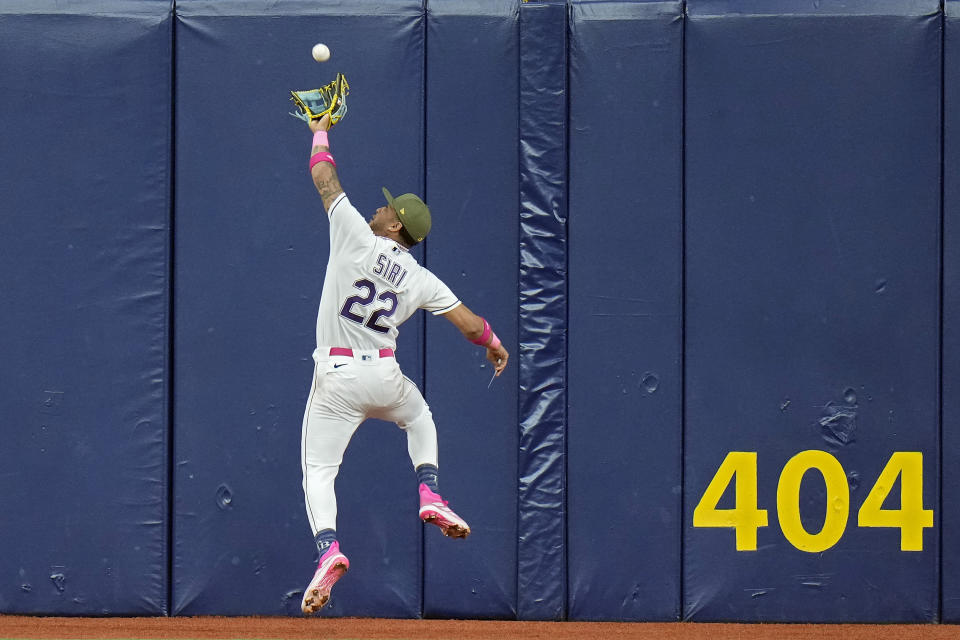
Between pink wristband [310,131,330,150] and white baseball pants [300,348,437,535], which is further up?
pink wristband [310,131,330,150]

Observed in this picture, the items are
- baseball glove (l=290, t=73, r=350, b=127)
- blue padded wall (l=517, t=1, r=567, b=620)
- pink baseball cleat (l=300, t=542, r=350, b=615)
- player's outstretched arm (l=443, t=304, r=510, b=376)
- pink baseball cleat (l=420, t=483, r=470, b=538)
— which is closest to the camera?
pink baseball cleat (l=300, t=542, r=350, b=615)

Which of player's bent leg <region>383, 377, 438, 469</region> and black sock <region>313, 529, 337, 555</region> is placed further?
player's bent leg <region>383, 377, 438, 469</region>

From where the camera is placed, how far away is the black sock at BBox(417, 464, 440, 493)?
6.78 m

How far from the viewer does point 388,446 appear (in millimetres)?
7949

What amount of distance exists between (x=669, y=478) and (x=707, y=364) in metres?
0.72

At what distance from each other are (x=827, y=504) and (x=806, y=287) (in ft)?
4.31

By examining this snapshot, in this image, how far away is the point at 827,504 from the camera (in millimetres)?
7996

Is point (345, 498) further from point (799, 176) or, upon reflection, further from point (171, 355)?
point (799, 176)

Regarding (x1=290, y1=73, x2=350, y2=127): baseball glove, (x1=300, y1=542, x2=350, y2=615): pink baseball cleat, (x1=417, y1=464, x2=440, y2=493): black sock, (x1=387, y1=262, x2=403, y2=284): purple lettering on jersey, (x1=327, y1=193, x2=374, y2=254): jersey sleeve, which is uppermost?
(x1=290, y1=73, x2=350, y2=127): baseball glove

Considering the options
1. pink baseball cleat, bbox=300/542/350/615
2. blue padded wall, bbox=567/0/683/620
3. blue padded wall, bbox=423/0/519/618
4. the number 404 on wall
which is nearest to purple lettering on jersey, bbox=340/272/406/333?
pink baseball cleat, bbox=300/542/350/615

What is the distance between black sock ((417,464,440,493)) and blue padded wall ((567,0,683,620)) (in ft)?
4.56

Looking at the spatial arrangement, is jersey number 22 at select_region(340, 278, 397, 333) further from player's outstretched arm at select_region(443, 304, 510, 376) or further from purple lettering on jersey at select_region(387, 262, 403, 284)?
player's outstretched arm at select_region(443, 304, 510, 376)

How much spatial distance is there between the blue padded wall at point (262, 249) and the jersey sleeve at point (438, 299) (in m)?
1.07

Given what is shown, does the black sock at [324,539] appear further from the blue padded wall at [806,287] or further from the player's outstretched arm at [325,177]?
the blue padded wall at [806,287]
